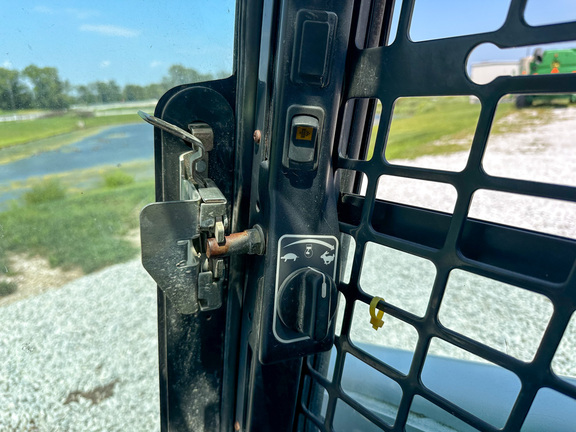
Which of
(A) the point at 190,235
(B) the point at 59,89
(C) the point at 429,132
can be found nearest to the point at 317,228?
(A) the point at 190,235

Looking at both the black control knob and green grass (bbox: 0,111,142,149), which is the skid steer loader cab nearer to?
the black control knob

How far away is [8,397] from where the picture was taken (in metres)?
1.48

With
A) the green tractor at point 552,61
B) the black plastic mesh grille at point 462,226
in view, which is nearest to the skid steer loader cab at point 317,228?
the black plastic mesh grille at point 462,226

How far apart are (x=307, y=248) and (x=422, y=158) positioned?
3.31 m

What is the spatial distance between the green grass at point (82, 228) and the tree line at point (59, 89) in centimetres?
71

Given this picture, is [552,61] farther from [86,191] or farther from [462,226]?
[86,191]

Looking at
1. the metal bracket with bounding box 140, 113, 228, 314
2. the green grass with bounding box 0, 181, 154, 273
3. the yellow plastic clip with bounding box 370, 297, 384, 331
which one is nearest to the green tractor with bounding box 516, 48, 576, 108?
the yellow plastic clip with bounding box 370, 297, 384, 331

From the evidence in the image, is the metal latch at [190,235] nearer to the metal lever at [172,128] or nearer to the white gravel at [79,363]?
the metal lever at [172,128]

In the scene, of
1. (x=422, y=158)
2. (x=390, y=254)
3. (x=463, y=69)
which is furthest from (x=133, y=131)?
(x=422, y=158)

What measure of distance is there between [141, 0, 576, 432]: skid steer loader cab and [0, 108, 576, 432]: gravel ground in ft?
1.91

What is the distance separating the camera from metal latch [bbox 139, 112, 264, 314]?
2.12ft

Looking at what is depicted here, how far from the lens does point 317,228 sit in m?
0.67

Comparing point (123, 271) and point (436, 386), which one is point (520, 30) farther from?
point (123, 271)

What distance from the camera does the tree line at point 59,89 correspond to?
72 cm
